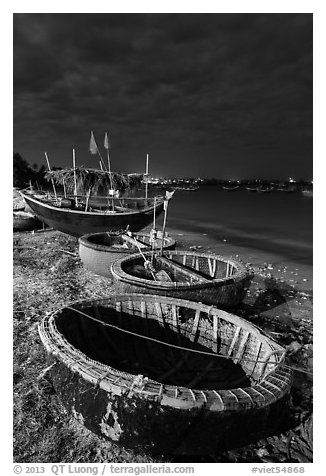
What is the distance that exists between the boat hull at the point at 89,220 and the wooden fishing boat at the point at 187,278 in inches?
279

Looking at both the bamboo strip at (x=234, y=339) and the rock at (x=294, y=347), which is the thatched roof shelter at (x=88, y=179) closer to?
the rock at (x=294, y=347)

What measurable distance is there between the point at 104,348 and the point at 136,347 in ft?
2.06

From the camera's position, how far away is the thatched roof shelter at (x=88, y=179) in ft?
73.3

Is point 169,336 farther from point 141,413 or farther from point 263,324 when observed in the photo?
point 263,324

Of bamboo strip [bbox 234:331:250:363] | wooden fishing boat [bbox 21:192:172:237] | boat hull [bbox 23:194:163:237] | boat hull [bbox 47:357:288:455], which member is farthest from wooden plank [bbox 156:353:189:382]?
boat hull [bbox 23:194:163:237]

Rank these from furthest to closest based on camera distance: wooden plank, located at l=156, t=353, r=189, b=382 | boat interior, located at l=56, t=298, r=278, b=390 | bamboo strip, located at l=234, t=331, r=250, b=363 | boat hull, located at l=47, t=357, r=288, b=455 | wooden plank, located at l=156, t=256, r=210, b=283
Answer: wooden plank, located at l=156, t=256, r=210, b=283, wooden plank, located at l=156, t=353, r=189, b=382, boat interior, located at l=56, t=298, r=278, b=390, bamboo strip, located at l=234, t=331, r=250, b=363, boat hull, located at l=47, t=357, r=288, b=455

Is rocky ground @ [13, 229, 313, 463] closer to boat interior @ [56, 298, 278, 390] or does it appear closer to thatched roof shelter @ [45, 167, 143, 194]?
boat interior @ [56, 298, 278, 390]

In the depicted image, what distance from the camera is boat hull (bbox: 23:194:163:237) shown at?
50.9ft

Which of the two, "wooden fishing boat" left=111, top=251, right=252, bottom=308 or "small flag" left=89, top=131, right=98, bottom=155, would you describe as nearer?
"wooden fishing boat" left=111, top=251, right=252, bottom=308

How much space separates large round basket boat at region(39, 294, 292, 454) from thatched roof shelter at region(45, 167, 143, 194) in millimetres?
16454

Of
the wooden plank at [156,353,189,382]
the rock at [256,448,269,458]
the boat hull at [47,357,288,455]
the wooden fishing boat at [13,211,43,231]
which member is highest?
the wooden fishing boat at [13,211,43,231]

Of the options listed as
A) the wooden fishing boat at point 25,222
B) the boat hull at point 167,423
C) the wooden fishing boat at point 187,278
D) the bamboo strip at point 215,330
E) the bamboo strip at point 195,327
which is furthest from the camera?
the wooden fishing boat at point 25,222

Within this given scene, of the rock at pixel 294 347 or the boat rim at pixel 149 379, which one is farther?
the rock at pixel 294 347

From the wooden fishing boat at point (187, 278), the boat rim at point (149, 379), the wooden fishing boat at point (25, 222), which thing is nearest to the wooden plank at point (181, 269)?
the wooden fishing boat at point (187, 278)
